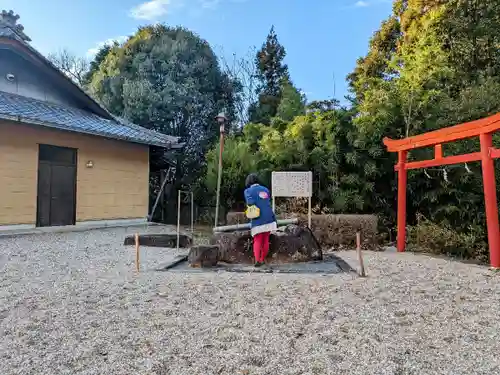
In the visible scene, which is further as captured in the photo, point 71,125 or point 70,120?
point 70,120

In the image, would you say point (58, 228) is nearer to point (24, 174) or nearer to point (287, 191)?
point (24, 174)

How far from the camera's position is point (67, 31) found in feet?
35.1

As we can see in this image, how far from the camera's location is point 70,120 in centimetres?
883

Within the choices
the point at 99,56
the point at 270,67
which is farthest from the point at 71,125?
the point at 270,67

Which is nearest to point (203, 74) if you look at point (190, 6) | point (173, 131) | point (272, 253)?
point (173, 131)

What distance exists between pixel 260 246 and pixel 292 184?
5.69 feet

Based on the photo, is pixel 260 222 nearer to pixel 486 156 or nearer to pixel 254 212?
pixel 254 212

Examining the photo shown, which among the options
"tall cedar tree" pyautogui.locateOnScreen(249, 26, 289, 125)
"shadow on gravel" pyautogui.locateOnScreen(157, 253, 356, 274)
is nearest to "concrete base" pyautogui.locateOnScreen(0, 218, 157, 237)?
"shadow on gravel" pyautogui.locateOnScreen(157, 253, 356, 274)

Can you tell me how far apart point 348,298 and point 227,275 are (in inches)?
58.0

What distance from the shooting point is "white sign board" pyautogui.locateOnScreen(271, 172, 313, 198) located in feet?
21.2

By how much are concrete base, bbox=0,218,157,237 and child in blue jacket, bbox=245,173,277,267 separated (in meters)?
5.26

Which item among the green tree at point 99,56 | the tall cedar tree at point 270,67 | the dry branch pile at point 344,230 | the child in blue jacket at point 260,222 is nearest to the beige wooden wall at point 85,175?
the dry branch pile at point 344,230

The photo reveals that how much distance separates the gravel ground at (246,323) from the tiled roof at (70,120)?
175 inches

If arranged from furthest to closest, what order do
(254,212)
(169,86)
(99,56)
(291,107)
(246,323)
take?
(99,56) → (169,86) → (291,107) → (254,212) → (246,323)
